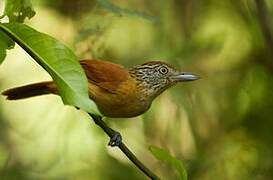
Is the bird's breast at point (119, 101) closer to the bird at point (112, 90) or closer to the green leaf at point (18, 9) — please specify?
the bird at point (112, 90)

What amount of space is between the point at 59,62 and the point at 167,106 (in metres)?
3.20

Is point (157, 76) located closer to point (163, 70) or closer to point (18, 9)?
point (163, 70)

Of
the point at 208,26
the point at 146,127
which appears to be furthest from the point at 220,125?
the point at 208,26

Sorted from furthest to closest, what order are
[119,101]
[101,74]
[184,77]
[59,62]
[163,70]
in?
[163,70]
[184,77]
[101,74]
[119,101]
[59,62]

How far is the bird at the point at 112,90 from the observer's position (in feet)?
8.11

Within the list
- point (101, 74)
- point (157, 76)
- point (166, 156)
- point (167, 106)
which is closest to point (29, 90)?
point (101, 74)

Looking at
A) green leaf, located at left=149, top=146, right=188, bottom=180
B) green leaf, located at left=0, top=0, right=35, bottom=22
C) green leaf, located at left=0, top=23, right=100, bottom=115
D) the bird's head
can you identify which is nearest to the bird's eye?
the bird's head

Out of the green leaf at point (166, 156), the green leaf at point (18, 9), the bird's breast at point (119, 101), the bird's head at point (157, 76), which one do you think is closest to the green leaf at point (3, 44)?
the green leaf at point (18, 9)

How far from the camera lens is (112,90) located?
8.27 ft

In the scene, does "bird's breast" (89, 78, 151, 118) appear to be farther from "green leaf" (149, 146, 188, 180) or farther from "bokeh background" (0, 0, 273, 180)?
"bokeh background" (0, 0, 273, 180)

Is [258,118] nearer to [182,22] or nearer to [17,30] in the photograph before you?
[182,22]

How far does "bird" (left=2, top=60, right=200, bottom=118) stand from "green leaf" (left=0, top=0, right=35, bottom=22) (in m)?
1.04

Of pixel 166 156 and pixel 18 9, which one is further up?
pixel 18 9

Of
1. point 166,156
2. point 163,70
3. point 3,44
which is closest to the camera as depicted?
point 3,44
